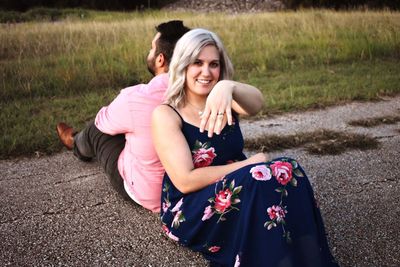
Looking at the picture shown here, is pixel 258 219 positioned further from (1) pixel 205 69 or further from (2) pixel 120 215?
(2) pixel 120 215

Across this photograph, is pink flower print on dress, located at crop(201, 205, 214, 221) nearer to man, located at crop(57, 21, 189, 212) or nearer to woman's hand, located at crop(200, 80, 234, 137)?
woman's hand, located at crop(200, 80, 234, 137)

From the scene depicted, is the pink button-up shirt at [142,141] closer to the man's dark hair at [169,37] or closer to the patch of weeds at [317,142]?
the man's dark hair at [169,37]

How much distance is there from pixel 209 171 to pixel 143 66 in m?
5.13

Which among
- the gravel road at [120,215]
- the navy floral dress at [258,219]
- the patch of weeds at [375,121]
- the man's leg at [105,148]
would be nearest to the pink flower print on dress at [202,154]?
the navy floral dress at [258,219]

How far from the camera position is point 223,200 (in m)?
2.02

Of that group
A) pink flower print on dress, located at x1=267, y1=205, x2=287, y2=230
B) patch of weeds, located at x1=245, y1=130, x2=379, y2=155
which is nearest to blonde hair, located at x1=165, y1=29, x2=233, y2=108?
pink flower print on dress, located at x1=267, y1=205, x2=287, y2=230

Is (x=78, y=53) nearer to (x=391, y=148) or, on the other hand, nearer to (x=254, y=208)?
(x=391, y=148)

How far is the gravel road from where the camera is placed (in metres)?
2.39

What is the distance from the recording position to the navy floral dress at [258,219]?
1848mm

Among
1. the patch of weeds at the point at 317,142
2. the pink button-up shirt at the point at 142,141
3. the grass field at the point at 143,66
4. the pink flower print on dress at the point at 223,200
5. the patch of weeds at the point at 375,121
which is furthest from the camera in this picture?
the grass field at the point at 143,66

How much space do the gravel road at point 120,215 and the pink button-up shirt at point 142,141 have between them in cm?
21

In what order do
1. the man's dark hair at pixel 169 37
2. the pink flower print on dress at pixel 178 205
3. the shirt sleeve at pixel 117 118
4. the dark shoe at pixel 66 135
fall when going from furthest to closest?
the dark shoe at pixel 66 135 → the man's dark hair at pixel 169 37 → the shirt sleeve at pixel 117 118 → the pink flower print on dress at pixel 178 205

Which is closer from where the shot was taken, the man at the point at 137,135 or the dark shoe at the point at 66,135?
the man at the point at 137,135

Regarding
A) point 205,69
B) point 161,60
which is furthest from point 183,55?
point 161,60
